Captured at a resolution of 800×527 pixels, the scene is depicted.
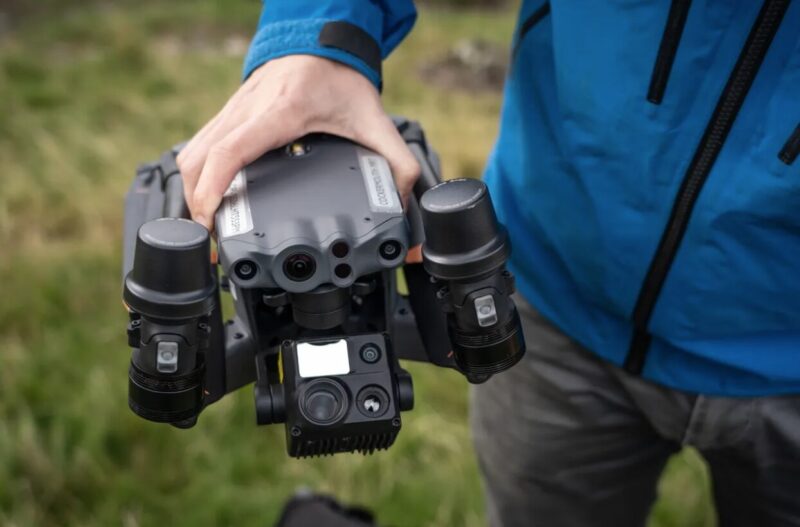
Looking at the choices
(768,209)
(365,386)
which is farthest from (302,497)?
(768,209)

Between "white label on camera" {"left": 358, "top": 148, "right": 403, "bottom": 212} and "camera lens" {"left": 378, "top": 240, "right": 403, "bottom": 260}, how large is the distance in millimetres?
42

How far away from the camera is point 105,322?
3408mm

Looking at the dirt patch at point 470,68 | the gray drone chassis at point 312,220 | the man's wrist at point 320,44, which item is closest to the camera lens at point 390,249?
the gray drone chassis at point 312,220

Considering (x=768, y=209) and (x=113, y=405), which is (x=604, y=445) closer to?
(x=768, y=209)

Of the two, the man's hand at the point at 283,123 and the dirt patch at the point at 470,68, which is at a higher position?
the man's hand at the point at 283,123

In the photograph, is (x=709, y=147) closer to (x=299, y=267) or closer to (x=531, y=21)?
(x=531, y=21)

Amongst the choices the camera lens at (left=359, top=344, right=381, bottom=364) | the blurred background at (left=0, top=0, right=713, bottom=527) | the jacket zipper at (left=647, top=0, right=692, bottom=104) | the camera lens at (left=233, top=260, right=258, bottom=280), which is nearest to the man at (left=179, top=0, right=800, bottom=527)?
the jacket zipper at (left=647, top=0, right=692, bottom=104)

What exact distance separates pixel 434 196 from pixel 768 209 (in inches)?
20.1

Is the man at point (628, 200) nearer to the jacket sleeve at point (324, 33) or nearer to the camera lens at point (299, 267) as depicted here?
the jacket sleeve at point (324, 33)

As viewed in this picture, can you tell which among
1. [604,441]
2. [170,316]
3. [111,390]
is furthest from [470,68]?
[170,316]

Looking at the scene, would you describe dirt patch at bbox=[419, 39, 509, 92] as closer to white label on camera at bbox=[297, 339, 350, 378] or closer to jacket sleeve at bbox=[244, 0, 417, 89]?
jacket sleeve at bbox=[244, 0, 417, 89]

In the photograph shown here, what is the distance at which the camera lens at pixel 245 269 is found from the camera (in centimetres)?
108

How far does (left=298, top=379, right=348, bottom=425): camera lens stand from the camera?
108cm

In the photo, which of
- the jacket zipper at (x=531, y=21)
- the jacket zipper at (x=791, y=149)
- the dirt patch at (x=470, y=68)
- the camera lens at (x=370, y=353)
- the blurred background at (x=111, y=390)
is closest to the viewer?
the camera lens at (x=370, y=353)
